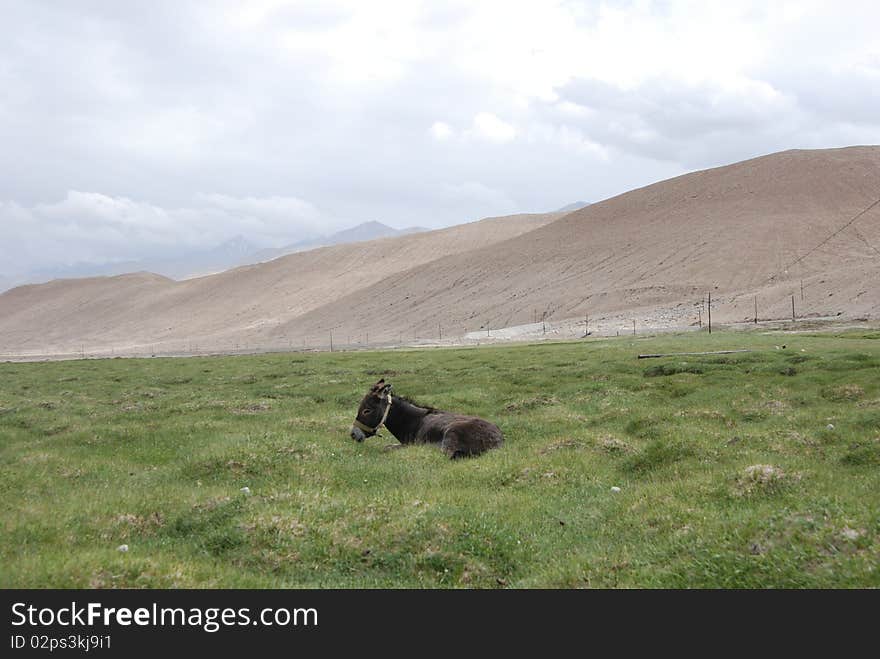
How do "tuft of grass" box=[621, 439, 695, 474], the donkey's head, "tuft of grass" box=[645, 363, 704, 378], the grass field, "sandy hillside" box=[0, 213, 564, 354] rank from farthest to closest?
"sandy hillside" box=[0, 213, 564, 354]
"tuft of grass" box=[645, 363, 704, 378]
the donkey's head
"tuft of grass" box=[621, 439, 695, 474]
the grass field

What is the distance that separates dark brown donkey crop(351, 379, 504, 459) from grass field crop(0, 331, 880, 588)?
18.1 inches

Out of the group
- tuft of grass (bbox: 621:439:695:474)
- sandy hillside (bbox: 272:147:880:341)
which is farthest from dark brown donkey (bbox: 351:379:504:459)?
sandy hillside (bbox: 272:147:880:341)

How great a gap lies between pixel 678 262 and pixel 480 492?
103 metres

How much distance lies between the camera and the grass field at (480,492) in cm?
762

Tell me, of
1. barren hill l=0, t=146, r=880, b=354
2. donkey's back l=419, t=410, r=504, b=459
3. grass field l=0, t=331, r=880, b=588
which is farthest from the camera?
barren hill l=0, t=146, r=880, b=354

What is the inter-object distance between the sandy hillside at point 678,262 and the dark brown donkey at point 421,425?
63.6m

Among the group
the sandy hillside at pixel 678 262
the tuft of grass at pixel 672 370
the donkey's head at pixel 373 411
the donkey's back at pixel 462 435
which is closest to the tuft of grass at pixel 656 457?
the donkey's back at pixel 462 435

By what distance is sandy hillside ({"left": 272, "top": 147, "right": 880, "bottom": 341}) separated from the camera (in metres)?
88.7

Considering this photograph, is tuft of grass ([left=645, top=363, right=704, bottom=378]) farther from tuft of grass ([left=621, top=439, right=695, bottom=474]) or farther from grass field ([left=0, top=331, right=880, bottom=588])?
tuft of grass ([left=621, top=439, right=695, bottom=474])

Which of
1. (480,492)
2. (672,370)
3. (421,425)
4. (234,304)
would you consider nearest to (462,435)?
(421,425)

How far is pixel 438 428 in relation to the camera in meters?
17.0
